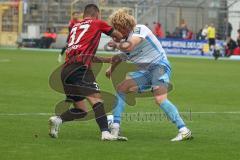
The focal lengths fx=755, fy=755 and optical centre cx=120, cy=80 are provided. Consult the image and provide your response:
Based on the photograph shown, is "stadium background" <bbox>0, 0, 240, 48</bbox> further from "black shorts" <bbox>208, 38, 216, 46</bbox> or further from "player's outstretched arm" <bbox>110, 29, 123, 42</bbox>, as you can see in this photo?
"player's outstretched arm" <bbox>110, 29, 123, 42</bbox>

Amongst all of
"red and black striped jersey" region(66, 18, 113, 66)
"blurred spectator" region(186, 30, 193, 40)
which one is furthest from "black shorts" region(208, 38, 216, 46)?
"red and black striped jersey" region(66, 18, 113, 66)

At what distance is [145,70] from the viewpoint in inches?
435

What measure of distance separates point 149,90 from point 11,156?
301 cm

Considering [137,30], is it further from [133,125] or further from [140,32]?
[133,125]

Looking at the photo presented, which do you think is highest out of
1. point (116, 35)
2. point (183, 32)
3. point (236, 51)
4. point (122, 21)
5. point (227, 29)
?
point (122, 21)

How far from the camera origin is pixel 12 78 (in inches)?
923

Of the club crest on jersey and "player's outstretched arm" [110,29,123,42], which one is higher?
the club crest on jersey

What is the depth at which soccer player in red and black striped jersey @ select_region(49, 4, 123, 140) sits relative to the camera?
10703 millimetres

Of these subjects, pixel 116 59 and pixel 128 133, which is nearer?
pixel 116 59

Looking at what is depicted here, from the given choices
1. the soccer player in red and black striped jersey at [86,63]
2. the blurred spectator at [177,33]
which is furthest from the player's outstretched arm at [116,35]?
the blurred spectator at [177,33]

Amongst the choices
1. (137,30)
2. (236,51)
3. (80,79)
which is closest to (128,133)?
(80,79)

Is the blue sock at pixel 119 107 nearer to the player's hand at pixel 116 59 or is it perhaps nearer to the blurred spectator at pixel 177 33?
the player's hand at pixel 116 59

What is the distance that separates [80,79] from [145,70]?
3.21ft

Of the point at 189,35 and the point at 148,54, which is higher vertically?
the point at 148,54
